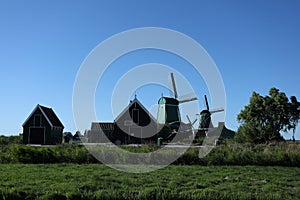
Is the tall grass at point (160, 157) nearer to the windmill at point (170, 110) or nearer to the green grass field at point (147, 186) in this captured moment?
the green grass field at point (147, 186)

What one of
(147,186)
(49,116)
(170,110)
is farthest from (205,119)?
(147,186)

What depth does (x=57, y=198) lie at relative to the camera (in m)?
7.89

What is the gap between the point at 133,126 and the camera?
127 ft

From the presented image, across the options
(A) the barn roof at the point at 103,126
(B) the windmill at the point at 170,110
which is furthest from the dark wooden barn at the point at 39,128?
(B) the windmill at the point at 170,110

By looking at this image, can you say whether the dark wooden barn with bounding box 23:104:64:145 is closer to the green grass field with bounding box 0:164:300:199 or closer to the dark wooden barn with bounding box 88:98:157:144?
the dark wooden barn with bounding box 88:98:157:144

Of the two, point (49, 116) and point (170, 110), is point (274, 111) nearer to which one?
point (170, 110)

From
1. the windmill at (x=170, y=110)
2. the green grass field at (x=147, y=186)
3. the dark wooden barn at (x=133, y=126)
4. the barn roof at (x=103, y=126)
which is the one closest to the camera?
the green grass field at (x=147, y=186)

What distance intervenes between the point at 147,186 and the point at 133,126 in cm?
2972

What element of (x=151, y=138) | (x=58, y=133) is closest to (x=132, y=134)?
(x=151, y=138)

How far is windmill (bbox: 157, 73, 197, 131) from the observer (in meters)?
45.3

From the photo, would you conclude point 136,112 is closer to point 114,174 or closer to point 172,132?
point 172,132

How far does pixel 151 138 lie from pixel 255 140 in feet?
37.3

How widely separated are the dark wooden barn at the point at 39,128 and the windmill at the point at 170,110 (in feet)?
45.1

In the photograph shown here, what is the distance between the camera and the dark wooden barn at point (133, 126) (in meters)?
38.6
